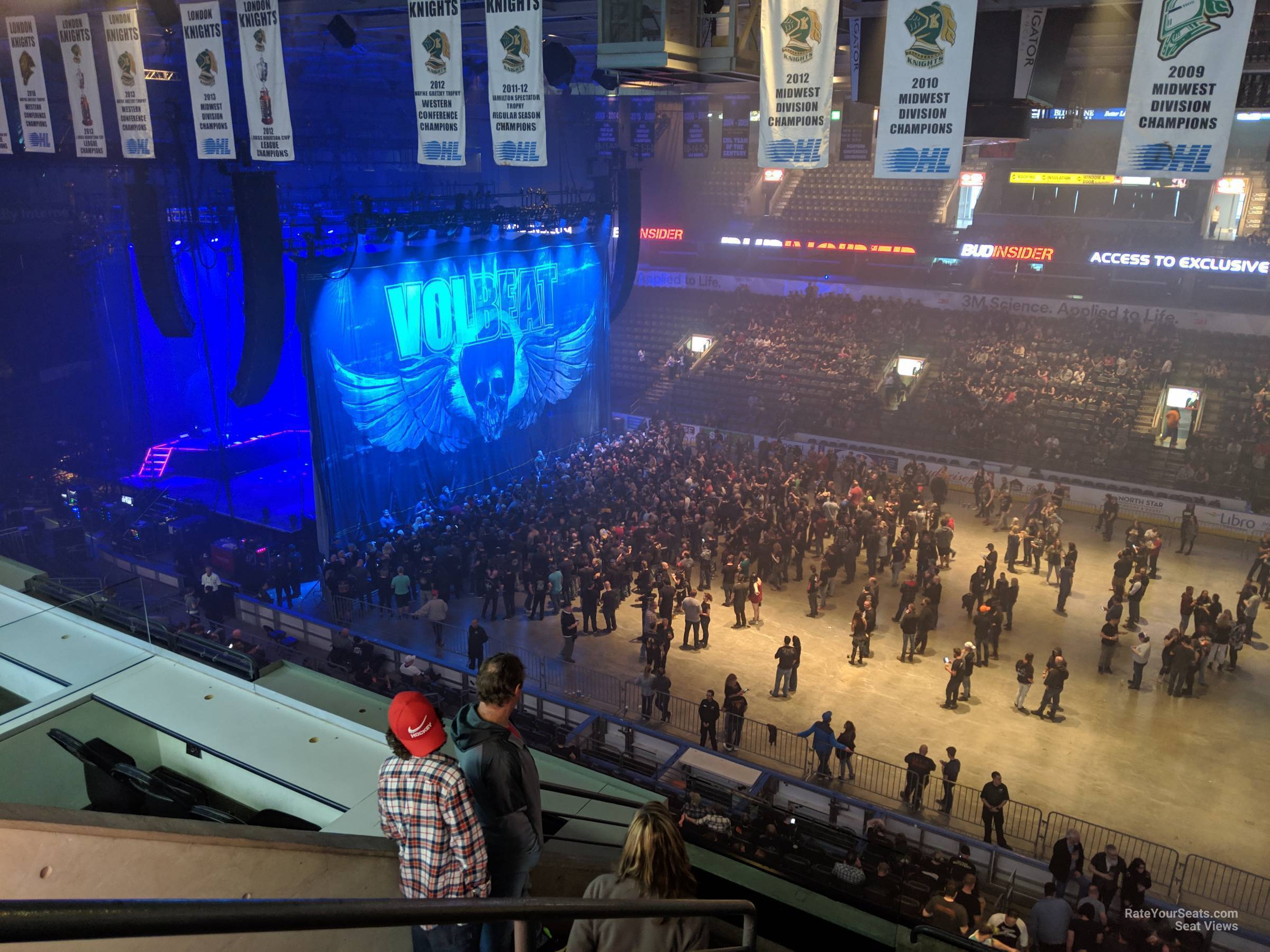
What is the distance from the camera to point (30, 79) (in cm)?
1271

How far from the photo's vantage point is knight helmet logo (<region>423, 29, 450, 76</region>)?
955cm

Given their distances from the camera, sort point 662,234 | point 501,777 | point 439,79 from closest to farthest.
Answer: point 501,777
point 439,79
point 662,234

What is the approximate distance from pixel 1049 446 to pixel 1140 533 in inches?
250

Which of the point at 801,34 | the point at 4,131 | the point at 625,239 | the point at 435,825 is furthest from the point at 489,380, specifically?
the point at 435,825

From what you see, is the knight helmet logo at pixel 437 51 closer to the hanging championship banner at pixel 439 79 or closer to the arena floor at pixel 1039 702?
the hanging championship banner at pixel 439 79

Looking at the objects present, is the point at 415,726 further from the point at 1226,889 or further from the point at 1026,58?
the point at 1226,889

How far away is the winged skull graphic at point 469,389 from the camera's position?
18500mm

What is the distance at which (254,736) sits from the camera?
432 centimetres

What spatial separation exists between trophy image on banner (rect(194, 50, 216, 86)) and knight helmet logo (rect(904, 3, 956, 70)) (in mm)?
8068

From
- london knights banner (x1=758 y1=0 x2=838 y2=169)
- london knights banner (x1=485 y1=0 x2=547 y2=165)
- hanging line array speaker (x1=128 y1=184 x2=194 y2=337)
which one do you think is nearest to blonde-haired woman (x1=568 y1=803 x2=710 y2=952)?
london knights banner (x1=758 y1=0 x2=838 y2=169)

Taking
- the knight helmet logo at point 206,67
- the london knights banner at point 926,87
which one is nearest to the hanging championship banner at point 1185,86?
the london knights banner at point 926,87

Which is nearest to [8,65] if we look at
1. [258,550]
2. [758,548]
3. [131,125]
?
[131,125]

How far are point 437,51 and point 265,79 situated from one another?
7.45ft

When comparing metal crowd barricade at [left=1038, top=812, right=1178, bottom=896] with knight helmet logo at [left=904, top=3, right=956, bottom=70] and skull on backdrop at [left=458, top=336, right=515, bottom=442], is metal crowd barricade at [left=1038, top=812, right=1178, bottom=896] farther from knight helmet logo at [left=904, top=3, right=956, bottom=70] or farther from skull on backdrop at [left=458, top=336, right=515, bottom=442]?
skull on backdrop at [left=458, top=336, right=515, bottom=442]
